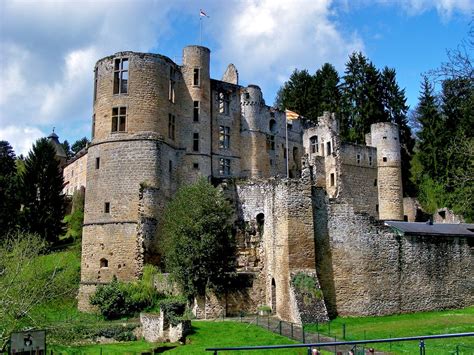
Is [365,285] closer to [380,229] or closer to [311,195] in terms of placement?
[380,229]

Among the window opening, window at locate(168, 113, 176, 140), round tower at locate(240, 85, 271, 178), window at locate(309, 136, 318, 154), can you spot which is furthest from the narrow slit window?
window at locate(309, 136, 318, 154)

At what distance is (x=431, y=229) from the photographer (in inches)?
1234

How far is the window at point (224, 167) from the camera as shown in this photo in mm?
45972

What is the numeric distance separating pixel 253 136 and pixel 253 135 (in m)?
0.10

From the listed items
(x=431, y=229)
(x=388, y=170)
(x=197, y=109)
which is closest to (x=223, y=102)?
(x=197, y=109)

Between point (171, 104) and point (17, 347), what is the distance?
104 ft

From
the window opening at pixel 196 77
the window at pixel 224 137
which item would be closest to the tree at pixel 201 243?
the window opening at pixel 196 77

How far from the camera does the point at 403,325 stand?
2481 centimetres

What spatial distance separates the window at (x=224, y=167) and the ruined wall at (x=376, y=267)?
1755 cm

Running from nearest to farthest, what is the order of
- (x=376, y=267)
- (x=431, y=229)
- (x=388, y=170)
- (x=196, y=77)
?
(x=376, y=267) → (x=431, y=229) → (x=196, y=77) → (x=388, y=170)

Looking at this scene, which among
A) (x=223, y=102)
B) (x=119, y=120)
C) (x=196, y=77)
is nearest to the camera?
(x=119, y=120)

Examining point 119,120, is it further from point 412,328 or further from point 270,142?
point 412,328

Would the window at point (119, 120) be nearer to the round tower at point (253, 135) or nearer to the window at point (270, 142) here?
the round tower at point (253, 135)

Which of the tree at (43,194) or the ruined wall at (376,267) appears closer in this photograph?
the ruined wall at (376,267)
